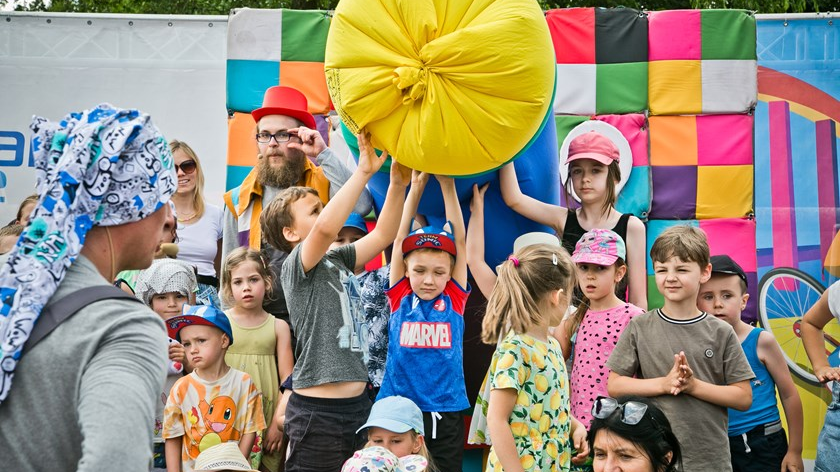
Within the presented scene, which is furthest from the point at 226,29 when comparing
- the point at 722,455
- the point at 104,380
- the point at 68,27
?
the point at 104,380

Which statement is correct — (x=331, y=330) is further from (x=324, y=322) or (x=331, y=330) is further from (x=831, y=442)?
(x=831, y=442)

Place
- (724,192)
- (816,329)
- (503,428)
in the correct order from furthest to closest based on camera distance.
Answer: (724,192), (816,329), (503,428)

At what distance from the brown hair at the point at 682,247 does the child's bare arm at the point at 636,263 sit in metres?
0.23

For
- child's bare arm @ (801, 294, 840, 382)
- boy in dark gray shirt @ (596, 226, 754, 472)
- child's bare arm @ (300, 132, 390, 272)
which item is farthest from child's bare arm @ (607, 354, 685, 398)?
child's bare arm @ (300, 132, 390, 272)

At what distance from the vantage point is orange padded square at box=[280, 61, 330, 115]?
5344 millimetres

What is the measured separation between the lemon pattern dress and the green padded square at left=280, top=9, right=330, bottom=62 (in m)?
2.70

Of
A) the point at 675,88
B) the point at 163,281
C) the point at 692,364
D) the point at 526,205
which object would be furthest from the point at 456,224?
the point at 675,88

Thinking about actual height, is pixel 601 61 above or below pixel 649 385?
above

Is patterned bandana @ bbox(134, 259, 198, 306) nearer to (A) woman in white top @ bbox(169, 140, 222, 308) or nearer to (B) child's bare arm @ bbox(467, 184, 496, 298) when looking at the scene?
(A) woman in white top @ bbox(169, 140, 222, 308)

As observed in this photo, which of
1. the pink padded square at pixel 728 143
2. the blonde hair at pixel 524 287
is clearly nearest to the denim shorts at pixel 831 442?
the blonde hair at pixel 524 287

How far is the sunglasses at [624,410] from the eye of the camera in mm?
2695

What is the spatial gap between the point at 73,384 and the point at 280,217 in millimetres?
2376

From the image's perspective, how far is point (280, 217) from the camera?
3863 mm

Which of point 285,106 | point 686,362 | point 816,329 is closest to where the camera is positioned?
point 686,362
